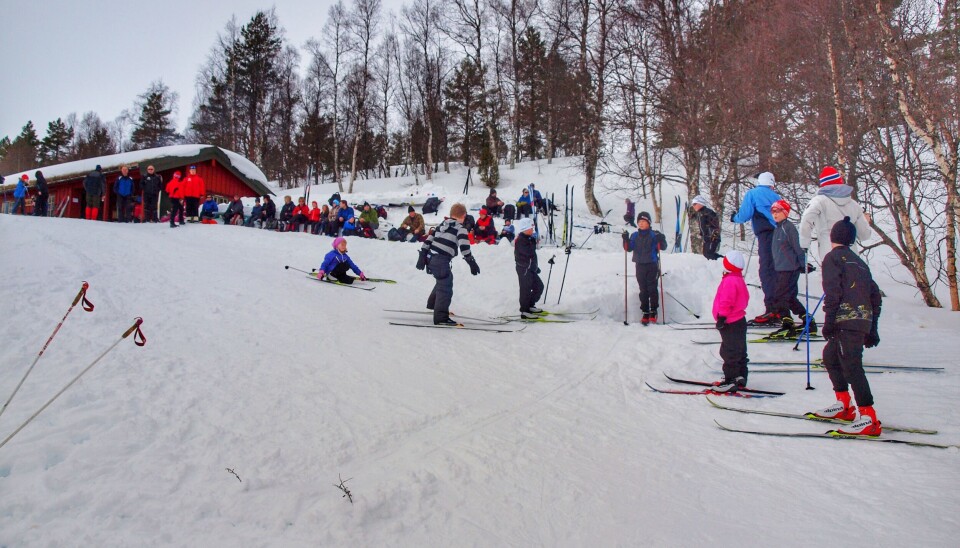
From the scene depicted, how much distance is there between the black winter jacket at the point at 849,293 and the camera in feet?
12.5

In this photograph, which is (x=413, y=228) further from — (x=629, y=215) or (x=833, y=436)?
(x=833, y=436)

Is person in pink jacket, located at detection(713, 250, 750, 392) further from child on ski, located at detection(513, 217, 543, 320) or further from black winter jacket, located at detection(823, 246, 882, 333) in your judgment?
child on ski, located at detection(513, 217, 543, 320)

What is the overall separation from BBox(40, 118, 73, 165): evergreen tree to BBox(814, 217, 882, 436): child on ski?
207ft

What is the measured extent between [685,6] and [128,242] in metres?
15.9

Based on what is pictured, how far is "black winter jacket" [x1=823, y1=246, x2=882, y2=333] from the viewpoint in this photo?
3824 millimetres

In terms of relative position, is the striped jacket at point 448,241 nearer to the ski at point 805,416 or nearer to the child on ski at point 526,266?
the child on ski at point 526,266

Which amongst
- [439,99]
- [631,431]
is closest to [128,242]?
[631,431]

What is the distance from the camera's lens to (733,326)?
4.89 meters

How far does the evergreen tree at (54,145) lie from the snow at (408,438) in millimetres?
A: 55817

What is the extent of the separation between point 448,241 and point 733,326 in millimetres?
3851

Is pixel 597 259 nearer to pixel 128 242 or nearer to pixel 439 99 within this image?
pixel 128 242

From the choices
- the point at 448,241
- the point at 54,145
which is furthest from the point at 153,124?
the point at 448,241

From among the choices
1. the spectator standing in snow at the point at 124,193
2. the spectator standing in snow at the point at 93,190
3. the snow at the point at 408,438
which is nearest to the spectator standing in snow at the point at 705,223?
the snow at the point at 408,438

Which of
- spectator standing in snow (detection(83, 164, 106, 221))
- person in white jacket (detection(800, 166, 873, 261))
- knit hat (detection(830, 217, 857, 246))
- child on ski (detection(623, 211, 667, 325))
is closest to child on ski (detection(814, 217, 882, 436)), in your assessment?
knit hat (detection(830, 217, 857, 246))
